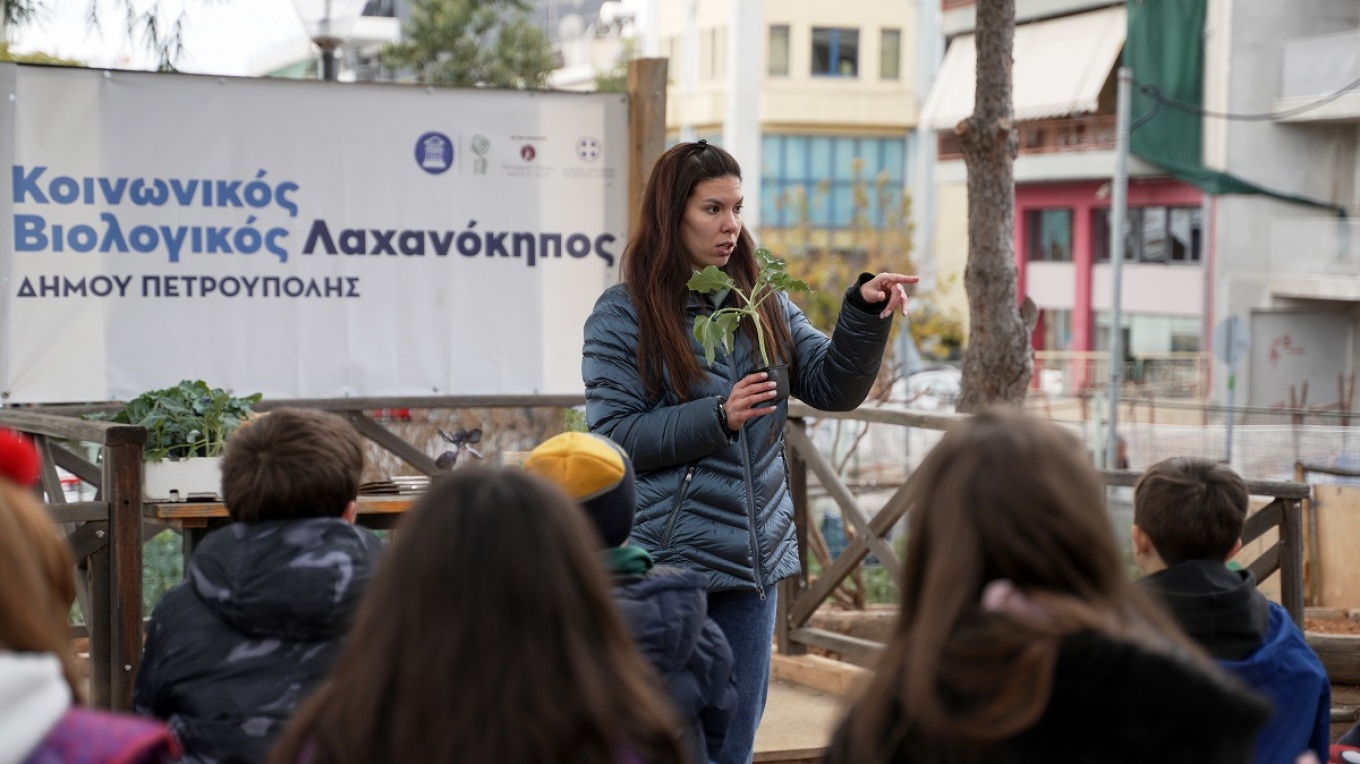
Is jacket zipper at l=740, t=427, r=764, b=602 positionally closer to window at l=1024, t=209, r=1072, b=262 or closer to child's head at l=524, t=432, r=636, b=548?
child's head at l=524, t=432, r=636, b=548

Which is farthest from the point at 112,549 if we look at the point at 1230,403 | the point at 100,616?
the point at 1230,403

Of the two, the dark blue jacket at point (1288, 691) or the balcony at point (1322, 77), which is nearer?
the dark blue jacket at point (1288, 691)

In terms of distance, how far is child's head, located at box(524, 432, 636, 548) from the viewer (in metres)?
2.99

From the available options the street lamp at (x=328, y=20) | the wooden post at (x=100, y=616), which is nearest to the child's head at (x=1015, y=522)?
the wooden post at (x=100, y=616)

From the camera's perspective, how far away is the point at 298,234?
6793 millimetres

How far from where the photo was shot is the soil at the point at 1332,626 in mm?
7113

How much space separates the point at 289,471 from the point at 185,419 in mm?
2084

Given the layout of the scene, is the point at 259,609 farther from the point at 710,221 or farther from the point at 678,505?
the point at 710,221

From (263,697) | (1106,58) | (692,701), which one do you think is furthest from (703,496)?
(1106,58)

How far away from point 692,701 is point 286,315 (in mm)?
4267

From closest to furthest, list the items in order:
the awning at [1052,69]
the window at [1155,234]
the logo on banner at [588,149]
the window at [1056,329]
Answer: the logo on banner at [588,149]
the awning at [1052,69]
the window at [1155,234]
the window at [1056,329]

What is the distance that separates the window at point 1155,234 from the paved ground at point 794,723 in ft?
91.9

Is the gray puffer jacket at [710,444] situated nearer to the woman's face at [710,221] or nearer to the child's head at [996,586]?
the woman's face at [710,221]

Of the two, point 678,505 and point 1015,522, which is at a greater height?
point 1015,522
